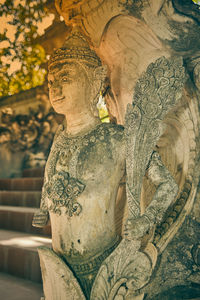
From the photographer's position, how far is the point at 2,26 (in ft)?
Answer: 22.2

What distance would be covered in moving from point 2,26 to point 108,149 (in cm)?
585

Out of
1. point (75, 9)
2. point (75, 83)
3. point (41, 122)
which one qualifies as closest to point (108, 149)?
point (75, 83)

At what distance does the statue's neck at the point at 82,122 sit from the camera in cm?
197

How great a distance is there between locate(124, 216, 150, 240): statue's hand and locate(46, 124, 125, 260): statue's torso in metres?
0.21

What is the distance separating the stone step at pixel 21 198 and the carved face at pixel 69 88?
2.21 m

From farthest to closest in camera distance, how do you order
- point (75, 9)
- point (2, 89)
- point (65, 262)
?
point (2, 89), point (75, 9), point (65, 262)

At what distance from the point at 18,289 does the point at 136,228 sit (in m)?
1.22

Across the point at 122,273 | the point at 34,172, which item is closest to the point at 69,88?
the point at 122,273

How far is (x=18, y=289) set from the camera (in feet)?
7.74

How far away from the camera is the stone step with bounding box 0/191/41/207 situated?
13.2 ft

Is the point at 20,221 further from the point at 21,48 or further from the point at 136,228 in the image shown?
the point at 21,48

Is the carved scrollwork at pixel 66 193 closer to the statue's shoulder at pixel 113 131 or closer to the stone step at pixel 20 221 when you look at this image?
the statue's shoulder at pixel 113 131

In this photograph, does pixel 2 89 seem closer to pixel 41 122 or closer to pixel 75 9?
pixel 41 122

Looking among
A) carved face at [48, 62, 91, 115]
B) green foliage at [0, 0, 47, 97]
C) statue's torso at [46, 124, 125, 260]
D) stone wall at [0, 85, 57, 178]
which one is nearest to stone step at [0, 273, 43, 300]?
statue's torso at [46, 124, 125, 260]
